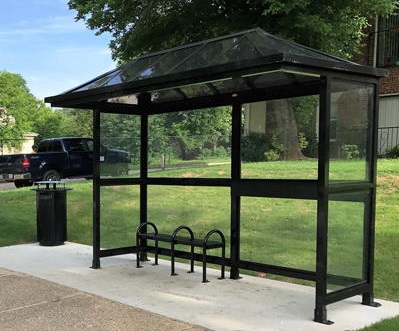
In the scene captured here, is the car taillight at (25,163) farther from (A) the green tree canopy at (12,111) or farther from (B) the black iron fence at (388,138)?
(A) the green tree canopy at (12,111)

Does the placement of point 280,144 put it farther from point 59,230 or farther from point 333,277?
point 59,230

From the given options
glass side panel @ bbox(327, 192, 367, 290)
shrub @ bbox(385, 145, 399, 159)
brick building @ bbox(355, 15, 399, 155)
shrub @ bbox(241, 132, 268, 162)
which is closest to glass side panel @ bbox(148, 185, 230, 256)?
shrub @ bbox(241, 132, 268, 162)

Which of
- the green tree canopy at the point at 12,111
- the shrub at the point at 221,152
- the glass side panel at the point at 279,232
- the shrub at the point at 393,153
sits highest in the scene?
the green tree canopy at the point at 12,111

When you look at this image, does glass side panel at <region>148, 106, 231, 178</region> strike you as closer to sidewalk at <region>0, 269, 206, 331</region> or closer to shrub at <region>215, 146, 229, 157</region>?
shrub at <region>215, 146, 229, 157</region>

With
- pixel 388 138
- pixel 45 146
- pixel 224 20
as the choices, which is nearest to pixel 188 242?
pixel 224 20

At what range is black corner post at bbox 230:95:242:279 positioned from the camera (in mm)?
6578

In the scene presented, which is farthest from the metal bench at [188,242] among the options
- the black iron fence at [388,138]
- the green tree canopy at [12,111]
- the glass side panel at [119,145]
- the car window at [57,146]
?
the green tree canopy at [12,111]

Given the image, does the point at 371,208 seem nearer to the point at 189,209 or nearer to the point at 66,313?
the point at 66,313

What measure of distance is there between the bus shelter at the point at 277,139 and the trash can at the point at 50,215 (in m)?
1.06

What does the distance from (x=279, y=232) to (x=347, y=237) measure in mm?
3007

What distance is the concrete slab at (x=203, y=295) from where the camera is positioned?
4975 mm

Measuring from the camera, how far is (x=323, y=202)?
16.2ft

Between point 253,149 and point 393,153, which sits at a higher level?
point 253,149

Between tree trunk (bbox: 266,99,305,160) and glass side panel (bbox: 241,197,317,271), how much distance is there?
154 cm
